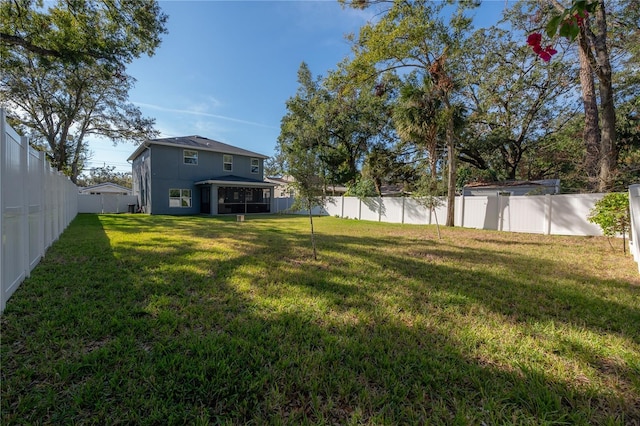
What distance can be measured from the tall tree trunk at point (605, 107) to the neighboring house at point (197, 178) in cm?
1839

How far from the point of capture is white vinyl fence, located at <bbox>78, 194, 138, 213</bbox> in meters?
20.2

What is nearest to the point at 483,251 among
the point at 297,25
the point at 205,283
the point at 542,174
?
the point at 205,283

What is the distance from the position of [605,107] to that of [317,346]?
528 inches

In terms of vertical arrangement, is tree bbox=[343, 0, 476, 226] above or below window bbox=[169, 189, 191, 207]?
above

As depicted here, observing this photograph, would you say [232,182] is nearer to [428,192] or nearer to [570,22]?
[428,192]

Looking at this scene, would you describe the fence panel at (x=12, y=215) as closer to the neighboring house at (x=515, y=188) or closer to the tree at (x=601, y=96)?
the tree at (x=601, y=96)

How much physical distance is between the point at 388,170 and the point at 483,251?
1516 centimetres

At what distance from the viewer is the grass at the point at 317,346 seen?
5.79 feet

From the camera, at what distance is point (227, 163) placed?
69.3 ft

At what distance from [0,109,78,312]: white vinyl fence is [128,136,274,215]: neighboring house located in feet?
45.4

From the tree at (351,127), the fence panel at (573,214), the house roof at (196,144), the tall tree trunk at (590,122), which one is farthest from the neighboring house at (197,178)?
the tall tree trunk at (590,122)

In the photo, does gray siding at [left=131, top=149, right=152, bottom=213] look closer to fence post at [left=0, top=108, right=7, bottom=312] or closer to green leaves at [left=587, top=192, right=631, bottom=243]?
fence post at [left=0, top=108, right=7, bottom=312]

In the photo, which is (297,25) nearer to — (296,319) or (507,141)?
(296,319)

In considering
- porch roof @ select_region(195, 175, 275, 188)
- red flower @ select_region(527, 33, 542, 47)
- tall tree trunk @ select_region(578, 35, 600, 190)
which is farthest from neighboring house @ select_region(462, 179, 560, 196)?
red flower @ select_region(527, 33, 542, 47)
